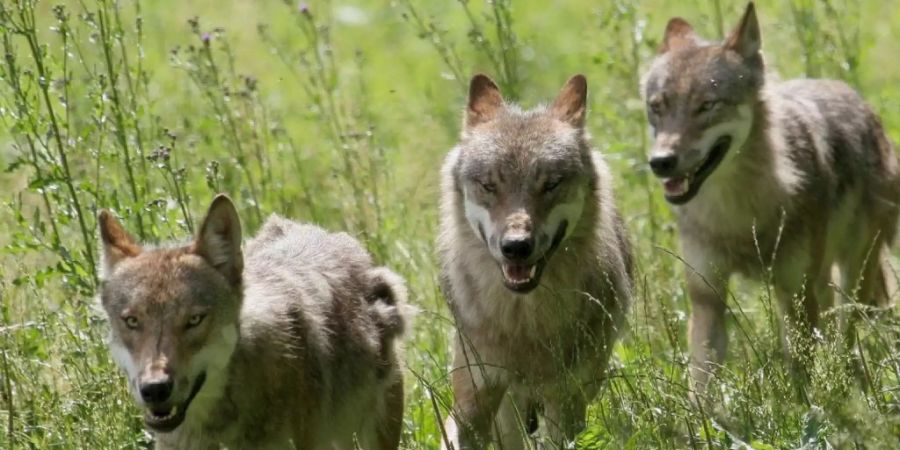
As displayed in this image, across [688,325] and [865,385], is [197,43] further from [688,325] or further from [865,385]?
[865,385]

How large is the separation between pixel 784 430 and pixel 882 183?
3875mm

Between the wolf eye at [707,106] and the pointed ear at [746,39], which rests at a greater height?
the pointed ear at [746,39]

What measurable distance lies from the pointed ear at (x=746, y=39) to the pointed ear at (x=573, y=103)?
1.44 meters

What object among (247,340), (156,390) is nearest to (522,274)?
(247,340)

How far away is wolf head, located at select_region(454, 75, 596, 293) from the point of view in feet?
22.7

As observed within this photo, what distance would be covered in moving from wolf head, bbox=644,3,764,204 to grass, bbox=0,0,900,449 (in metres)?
0.43

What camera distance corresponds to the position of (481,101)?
25.2ft

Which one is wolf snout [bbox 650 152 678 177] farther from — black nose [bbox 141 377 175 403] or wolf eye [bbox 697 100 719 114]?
black nose [bbox 141 377 175 403]

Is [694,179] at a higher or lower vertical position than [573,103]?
lower

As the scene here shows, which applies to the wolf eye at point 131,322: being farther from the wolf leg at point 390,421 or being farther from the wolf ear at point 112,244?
the wolf leg at point 390,421

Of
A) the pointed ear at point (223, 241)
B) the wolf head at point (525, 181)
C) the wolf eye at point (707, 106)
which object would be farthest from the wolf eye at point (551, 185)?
the wolf eye at point (707, 106)

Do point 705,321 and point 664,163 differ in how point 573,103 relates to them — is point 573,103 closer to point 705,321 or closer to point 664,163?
point 664,163

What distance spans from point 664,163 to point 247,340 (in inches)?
110

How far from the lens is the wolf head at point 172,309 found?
5781 millimetres
